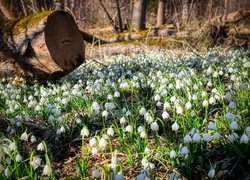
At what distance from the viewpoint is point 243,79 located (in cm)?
356

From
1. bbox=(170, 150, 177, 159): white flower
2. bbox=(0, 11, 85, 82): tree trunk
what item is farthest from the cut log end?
bbox=(170, 150, 177, 159): white flower

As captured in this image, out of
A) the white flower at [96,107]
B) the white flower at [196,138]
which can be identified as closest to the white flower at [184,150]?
the white flower at [196,138]

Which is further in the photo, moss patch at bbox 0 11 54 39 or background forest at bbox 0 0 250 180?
moss patch at bbox 0 11 54 39

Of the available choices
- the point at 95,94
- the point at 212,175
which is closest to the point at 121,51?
the point at 95,94

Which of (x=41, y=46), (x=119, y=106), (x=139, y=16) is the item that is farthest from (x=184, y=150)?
(x=139, y=16)

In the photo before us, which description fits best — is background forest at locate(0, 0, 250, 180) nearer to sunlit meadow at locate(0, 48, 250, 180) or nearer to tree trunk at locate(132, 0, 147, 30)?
sunlit meadow at locate(0, 48, 250, 180)

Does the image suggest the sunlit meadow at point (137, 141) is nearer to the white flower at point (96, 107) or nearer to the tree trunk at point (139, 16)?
the white flower at point (96, 107)

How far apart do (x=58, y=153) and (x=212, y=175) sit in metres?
1.44

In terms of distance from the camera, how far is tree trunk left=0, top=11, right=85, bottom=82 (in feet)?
15.6

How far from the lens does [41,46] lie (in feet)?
15.4

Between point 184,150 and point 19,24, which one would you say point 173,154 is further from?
point 19,24

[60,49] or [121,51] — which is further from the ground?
[60,49]

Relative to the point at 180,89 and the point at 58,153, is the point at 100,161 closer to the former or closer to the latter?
the point at 58,153

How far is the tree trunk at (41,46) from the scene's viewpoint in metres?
4.74
